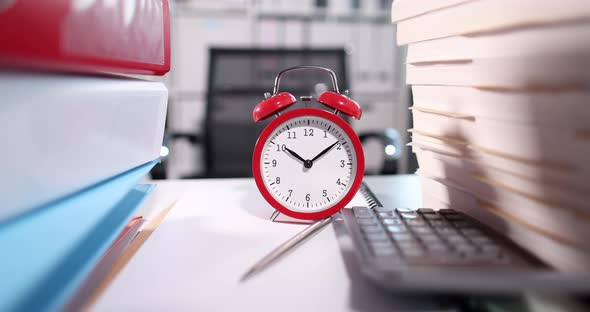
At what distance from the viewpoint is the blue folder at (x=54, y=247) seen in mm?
283

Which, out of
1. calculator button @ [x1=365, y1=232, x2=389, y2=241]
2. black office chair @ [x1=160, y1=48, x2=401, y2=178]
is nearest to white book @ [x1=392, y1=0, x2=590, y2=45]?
calculator button @ [x1=365, y1=232, x2=389, y2=241]

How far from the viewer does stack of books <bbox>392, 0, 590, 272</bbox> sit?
0.33 metres

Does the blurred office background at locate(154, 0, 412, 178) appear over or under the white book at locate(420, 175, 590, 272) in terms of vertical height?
over

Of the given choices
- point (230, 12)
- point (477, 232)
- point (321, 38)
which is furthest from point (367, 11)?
point (477, 232)

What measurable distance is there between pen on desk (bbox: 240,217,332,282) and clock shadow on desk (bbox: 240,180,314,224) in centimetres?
4

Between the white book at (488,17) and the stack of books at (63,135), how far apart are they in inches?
14.5

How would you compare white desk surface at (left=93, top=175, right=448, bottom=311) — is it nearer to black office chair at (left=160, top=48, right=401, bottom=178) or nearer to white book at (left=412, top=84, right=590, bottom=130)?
white book at (left=412, top=84, right=590, bottom=130)

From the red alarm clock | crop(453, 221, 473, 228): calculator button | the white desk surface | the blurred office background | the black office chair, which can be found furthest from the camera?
the blurred office background

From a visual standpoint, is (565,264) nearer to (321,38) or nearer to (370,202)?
(370,202)

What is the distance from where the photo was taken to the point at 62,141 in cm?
33

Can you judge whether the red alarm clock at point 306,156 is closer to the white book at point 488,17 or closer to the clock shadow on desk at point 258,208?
the clock shadow on desk at point 258,208

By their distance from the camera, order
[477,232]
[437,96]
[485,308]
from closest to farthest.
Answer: [485,308] < [477,232] < [437,96]

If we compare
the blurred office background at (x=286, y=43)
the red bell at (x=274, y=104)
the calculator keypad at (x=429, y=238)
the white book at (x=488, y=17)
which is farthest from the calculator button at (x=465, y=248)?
the blurred office background at (x=286, y=43)

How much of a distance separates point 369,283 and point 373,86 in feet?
8.49
